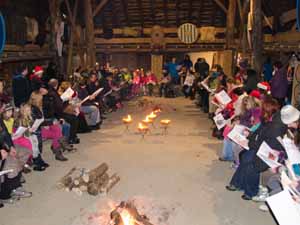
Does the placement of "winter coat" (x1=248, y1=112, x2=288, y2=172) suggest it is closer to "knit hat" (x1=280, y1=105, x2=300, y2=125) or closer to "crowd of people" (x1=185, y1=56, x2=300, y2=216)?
"crowd of people" (x1=185, y1=56, x2=300, y2=216)

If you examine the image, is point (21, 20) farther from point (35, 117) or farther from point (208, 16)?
point (208, 16)

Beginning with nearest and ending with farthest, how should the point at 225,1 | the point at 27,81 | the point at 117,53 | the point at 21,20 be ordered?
the point at 27,81, the point at 21,20, the point at 225,1, the point at 117,53

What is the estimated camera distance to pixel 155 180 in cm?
665

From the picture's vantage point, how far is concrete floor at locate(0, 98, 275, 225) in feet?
17.4

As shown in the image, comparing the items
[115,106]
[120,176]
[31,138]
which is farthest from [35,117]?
[115,106]

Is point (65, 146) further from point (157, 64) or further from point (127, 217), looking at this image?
point (157, 64)

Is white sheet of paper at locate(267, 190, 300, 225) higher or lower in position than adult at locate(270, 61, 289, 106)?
lower

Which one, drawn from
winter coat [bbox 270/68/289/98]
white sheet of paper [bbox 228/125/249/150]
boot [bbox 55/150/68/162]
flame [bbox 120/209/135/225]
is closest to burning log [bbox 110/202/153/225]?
flame [bbox 120/209/135/225]

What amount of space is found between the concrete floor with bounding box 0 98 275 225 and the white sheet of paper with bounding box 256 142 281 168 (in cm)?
66

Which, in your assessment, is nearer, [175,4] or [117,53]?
[175,4]

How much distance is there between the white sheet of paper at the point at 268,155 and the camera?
17.0ft

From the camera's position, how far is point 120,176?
6855 millimetres

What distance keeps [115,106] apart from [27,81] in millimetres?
4772

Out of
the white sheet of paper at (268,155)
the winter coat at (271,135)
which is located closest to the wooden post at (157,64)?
the winter coat at (271,135)
